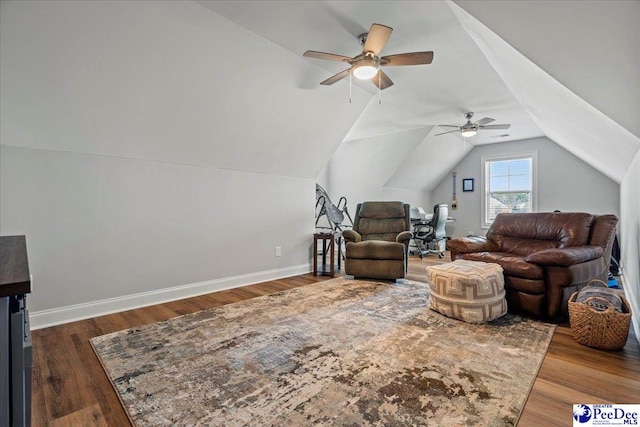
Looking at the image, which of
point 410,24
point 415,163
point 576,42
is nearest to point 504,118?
point 415,163

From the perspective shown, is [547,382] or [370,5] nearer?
[547,382]

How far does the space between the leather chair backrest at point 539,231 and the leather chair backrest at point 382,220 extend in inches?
47.5

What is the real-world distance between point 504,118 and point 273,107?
435 cm

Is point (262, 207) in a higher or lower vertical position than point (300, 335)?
higher

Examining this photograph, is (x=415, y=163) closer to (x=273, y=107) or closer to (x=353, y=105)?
(x=353, y=105)

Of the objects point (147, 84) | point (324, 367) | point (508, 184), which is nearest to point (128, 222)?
point (147, 84)

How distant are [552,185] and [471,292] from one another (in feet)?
18.8

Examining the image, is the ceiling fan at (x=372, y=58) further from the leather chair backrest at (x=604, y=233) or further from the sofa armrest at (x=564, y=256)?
the leather chair backrest at (x=604, y=233)

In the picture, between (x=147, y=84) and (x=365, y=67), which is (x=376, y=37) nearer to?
(x=365, y=67)

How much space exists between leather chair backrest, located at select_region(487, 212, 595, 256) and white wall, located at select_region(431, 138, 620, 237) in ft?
12.9

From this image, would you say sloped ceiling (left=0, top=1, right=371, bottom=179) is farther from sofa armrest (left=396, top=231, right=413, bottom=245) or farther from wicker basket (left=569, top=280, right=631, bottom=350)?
wicker basket (left=569, top=280, right=631, bottom=350)

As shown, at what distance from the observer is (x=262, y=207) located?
13.6ft

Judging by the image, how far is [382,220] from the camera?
15.3ft

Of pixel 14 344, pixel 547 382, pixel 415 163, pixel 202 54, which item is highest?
pixel 202 54
